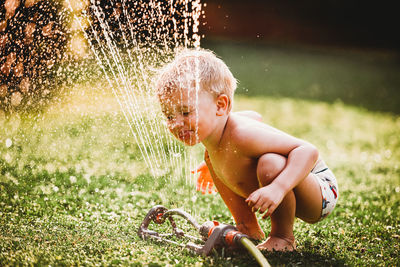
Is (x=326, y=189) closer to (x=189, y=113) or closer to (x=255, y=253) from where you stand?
(x=255, y=253)

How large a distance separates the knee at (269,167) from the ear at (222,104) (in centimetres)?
32

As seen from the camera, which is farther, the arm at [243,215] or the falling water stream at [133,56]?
the falling water stream at [133,56]

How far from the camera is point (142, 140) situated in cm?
379

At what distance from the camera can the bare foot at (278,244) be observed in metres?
2.16

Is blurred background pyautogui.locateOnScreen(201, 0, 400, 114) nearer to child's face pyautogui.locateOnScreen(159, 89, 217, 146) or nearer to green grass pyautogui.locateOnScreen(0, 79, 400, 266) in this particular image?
green grass pyautogui.locateOnScreen(0, 79, 400, 266)

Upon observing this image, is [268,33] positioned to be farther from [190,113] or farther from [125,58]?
[190,113]

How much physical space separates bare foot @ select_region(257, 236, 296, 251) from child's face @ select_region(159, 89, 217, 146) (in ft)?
1.92

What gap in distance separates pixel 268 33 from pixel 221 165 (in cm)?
1135

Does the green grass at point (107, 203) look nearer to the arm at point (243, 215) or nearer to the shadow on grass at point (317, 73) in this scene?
the arm at point (243, 215)

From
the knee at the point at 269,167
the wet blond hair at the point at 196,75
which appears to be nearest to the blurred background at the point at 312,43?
the wet blond hair at the point at 196,75

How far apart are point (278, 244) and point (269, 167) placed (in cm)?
40

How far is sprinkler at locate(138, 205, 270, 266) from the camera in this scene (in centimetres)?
189

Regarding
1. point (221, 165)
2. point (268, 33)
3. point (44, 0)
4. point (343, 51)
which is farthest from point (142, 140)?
point (343, 51)

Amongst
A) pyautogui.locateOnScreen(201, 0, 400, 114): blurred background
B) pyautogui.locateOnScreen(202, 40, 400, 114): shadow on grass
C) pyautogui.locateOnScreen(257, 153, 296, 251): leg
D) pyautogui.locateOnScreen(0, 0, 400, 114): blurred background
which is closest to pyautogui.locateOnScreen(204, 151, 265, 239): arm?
pyautogui.locateOnScreen(257, 153, 296, 251): leg
